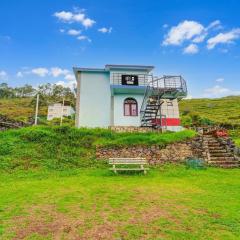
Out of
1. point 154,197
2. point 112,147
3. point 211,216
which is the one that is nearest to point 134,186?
point 154,197

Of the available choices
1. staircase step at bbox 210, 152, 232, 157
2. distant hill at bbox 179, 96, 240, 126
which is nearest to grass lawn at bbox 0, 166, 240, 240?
staircase step at bbox 210, 152, 232, 157

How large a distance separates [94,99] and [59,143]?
7.25 m

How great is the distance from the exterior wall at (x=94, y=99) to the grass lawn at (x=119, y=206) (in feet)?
34.8

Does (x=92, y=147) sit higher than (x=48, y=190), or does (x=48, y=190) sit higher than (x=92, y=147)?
(x=92, y=147)

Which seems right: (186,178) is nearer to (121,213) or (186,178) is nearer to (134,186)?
(134,186)

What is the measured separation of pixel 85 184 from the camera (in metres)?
12.9

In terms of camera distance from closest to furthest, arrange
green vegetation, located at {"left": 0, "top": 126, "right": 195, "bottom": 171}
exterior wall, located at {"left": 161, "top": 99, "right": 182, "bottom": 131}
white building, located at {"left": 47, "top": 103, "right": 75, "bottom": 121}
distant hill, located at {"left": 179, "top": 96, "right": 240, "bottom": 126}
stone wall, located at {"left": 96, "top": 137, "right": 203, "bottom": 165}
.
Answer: green vegetation, located at {"left": 0, "top": 126, "right": 195, "bottom": 171} → stone wall, located at {"left": 96, "top": 137, "right": 203, "bottom": 165} → exterior wall, located at {"left": 161, "top": 99, "right": 182, "bottom": 131} → distant hill, located at {"left": 179, "top": 96, "right": 240, "bottom": 126} → white building, located at {"left": 47, "top": 103, "right": 75, "bottom": 121}

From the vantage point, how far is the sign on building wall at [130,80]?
82.2 feet

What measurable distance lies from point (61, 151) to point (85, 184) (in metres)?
6.42

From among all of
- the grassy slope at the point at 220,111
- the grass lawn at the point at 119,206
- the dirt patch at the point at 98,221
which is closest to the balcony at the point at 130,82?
the grass lawn at the point at 119,206

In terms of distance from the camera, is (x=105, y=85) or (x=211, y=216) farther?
(x=105, y=85)

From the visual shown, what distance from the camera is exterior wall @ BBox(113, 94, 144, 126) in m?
25.2

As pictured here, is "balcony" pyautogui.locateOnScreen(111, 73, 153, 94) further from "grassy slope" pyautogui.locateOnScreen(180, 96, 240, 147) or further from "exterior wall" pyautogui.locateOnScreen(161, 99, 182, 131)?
"grassy slope" pyautogui.locateOnScreen(180, 96, 240, 147)

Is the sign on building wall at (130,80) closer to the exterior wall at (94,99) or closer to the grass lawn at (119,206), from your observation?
the exterior wall at (94,99)
